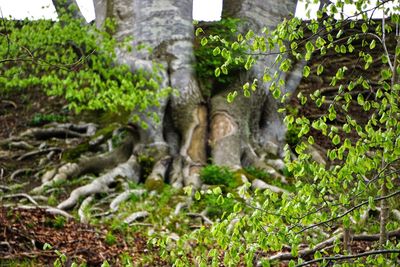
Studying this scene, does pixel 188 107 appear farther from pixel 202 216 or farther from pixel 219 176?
pixel 202 216

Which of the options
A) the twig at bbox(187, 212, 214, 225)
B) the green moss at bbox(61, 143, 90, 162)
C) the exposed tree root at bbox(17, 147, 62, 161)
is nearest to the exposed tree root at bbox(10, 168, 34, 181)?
the green moss at bbox(61, 143, 90, 162)

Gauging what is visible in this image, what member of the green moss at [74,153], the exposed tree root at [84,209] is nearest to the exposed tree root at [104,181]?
the exposed tree root at [84,209]

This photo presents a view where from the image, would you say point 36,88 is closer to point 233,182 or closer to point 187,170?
point 187,170

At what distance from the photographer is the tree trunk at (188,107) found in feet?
32.2

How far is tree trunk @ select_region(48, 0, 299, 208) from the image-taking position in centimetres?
982

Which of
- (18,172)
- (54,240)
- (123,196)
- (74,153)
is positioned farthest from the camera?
(74,153)

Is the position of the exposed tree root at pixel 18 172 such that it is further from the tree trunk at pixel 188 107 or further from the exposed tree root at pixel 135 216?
the exposed tree root at pixel 135 216

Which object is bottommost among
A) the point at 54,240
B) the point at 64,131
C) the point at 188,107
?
the point at 54,240

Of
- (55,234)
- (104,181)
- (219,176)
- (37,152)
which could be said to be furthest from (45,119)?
(55,234)

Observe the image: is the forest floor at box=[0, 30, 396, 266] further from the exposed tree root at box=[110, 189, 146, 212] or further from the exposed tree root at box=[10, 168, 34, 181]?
the exposed tree root at box=[110, 189, 146, 212]

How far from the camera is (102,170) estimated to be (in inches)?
373

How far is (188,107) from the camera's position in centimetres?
1025

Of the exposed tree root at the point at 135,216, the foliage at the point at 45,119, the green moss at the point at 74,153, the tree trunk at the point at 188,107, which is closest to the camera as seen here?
the exposed tree root at the point at 135,216

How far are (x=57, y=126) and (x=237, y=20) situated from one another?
4.65 metres
